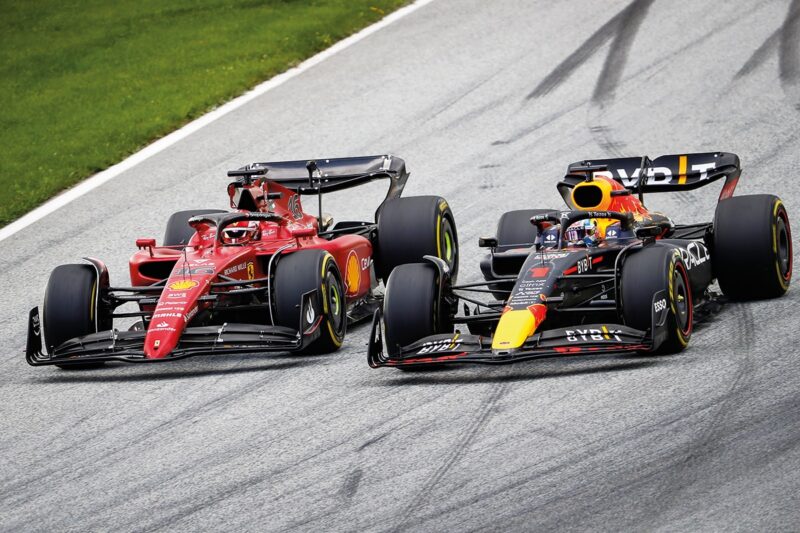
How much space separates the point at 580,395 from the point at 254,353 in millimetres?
3646

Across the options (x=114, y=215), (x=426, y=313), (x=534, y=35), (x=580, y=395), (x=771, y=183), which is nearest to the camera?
(x=580, y=395)

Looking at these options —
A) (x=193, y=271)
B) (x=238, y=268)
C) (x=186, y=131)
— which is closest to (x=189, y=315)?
(x=193, y=271)

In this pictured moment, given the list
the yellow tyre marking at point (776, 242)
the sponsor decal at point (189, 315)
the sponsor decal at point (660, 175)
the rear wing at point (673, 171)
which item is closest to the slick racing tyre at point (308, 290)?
the sponsor decal at point (189, 315)

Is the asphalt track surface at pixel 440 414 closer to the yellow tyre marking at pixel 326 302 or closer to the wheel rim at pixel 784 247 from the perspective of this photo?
the yellow tyre marking at pixel 326 302

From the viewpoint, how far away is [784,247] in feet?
43.2

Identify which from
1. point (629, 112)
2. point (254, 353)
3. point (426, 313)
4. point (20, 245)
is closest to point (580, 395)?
point (426, 313)

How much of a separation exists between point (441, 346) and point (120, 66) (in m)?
16.7

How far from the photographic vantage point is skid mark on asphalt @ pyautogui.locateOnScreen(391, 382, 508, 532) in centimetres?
815

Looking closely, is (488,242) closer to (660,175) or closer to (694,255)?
(694,255)

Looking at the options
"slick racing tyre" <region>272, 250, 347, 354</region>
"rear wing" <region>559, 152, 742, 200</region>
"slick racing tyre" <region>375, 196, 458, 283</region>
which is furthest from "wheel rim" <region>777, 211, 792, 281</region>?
"slick racing tyre" <region>272, 250, 347, 354</region>

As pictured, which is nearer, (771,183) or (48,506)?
(48,506)

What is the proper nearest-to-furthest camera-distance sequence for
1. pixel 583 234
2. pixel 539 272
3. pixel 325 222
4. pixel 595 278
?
pixel 539 272 → pixel 595 278 → pixel 583 234 → pixel 325 222

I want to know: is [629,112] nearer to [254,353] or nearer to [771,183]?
[771,183]

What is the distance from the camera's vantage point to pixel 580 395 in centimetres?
1009
